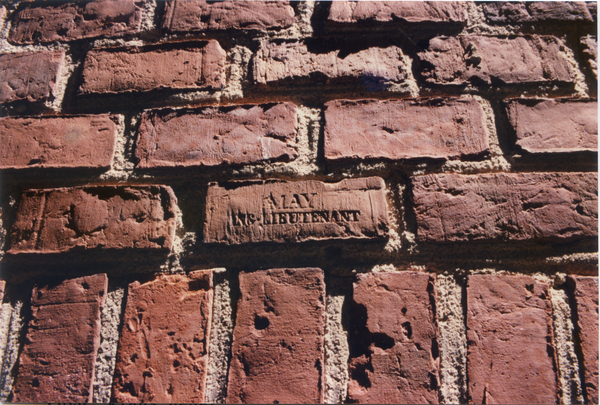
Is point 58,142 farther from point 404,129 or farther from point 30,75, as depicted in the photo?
point 404,129

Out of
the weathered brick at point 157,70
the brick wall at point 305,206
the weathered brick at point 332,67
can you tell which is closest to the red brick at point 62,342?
the brick wall at point 305,206

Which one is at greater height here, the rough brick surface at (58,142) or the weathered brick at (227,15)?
the weathered brick at (227,15)

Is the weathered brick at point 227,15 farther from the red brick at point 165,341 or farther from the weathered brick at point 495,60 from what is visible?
the red brick at point 165,341

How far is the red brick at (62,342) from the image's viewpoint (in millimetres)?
507

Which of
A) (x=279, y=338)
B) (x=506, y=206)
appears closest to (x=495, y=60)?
(x=506, y=206)

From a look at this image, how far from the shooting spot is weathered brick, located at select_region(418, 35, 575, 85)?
60 cm

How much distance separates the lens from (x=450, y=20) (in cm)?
63

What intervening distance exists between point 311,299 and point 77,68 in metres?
0.60

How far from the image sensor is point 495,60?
0.61 meters

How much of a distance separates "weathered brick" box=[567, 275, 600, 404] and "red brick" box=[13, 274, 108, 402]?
0.69 meters

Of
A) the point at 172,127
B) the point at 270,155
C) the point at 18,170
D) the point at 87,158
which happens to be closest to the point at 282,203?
the point at 270,155

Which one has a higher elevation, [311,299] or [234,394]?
[311,299]

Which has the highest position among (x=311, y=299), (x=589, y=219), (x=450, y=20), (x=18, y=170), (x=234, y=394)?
(x=450, y=20)

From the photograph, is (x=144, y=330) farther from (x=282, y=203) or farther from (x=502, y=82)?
(x=502, y=82)
